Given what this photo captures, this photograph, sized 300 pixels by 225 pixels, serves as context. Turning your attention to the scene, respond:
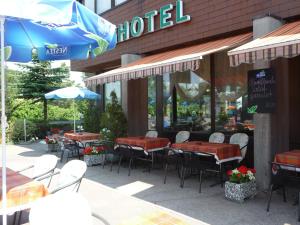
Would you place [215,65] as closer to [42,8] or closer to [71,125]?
[42,8]

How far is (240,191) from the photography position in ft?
20.7

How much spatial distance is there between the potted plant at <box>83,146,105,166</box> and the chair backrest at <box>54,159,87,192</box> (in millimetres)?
5772

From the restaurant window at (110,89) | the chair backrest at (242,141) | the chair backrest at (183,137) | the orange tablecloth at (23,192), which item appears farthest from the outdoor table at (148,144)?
the restaurant window at (110,89)

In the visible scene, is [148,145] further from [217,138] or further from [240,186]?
[240,186]

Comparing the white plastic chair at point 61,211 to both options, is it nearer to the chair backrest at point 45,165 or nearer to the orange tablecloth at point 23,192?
the orange tablecloth at point 23,192

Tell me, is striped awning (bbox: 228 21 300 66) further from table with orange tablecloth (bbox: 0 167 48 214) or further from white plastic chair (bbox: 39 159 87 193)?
table with orange tablecloth (bbox: 0 167 48 214)

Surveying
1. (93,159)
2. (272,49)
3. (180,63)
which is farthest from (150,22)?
(272,49)

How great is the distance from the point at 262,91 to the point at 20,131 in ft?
48.3

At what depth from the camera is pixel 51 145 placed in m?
14.3

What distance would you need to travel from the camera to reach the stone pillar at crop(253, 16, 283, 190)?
23.5 ft

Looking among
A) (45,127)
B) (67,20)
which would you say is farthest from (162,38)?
(45,127)

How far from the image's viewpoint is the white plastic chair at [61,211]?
2.96 m

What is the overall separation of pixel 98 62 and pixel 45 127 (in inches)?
292

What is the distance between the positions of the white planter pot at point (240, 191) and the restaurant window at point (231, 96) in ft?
10.3
